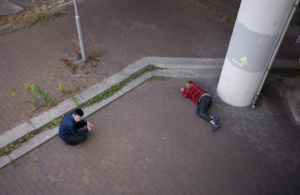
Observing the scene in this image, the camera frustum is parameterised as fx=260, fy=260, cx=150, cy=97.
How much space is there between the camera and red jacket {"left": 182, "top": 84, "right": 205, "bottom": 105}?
22.6 ft

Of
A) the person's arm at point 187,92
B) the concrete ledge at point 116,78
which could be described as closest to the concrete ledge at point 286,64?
the person's arm at point 187,92

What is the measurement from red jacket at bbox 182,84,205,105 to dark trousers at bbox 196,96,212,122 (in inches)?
7.0

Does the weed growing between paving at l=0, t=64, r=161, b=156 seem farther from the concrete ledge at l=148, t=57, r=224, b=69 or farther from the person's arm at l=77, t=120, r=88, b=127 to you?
the person's arm at l=77, t=120, r=88, b=127

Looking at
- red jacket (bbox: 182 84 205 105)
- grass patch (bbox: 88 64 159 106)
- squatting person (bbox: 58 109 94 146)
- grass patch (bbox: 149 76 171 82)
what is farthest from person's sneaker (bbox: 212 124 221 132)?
squatting person (bbox: 58 109 94 146)

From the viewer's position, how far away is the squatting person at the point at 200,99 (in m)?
6.45

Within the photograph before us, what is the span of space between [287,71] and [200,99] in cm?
331

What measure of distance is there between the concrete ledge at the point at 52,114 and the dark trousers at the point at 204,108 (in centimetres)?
316

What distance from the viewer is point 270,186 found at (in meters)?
5.45

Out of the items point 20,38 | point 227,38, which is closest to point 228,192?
point 227,38

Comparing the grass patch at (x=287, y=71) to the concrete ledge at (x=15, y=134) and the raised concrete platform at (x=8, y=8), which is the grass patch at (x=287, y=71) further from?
the raised concrete platform at (x=8, y=8)

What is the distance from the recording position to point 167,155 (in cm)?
587

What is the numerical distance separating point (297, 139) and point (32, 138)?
6.29 meters

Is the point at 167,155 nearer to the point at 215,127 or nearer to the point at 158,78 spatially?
the point at 215,127

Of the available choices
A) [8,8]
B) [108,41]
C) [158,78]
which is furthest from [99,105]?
[8,8]
